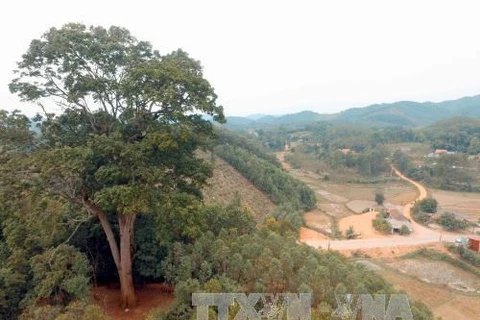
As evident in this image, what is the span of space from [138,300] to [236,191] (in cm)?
2706

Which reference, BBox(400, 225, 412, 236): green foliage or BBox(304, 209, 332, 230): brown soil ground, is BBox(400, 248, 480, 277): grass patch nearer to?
BBox(400, 225, 412, 236): green foliage

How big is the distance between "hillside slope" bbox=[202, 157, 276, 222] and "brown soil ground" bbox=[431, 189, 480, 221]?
23471 mm

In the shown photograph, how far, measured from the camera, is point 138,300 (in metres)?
12.0

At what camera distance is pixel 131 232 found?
12266mm

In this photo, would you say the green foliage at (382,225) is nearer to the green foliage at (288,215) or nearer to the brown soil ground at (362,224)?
the brown soil ground at (362,224)

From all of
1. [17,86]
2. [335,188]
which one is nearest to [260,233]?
[17,86]

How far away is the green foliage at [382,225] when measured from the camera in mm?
35750

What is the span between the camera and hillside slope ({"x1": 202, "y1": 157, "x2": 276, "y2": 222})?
37.1 m

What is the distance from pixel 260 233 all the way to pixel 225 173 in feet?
93.2

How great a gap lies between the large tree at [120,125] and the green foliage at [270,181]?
32195 mm

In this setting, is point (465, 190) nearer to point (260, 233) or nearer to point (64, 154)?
point (260, 233)

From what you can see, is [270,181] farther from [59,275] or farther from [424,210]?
[59,275]

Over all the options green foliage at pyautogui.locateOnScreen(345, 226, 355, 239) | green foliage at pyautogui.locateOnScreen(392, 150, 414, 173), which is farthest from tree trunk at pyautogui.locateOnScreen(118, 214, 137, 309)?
green foliage at pyautogui.locateOnScreen(392, 150, 414, 173)

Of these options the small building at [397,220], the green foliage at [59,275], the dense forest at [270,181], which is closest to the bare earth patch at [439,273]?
the small building at [397,220]
